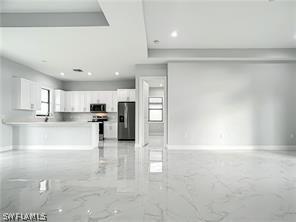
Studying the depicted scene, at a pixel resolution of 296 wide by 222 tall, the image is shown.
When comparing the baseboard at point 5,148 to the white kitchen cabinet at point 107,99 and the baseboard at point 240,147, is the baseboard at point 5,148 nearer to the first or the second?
the white kitchen cabinet at point 107,99

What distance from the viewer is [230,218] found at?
76.9 inches

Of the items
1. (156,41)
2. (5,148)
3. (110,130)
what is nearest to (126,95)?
(110,130)

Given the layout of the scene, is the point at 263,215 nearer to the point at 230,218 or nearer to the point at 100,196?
the point at 230,218

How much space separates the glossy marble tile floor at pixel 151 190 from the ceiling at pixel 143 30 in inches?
102

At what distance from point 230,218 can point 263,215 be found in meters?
0.34

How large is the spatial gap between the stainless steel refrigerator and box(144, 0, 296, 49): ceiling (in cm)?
358

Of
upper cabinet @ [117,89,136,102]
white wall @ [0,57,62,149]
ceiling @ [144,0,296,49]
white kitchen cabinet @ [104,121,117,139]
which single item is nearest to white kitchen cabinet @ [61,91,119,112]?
upper cabinet @ [117,89,136,102]

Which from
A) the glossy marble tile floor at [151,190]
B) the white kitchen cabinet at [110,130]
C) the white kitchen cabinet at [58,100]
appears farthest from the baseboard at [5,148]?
the white kitchen cabinet at [110,130]

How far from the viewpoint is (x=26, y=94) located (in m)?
6.69

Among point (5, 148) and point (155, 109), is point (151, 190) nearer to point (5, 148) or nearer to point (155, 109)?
point (5, 148)

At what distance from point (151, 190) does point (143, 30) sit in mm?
2964

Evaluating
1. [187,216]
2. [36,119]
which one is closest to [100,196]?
[187,216]

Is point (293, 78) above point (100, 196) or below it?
above

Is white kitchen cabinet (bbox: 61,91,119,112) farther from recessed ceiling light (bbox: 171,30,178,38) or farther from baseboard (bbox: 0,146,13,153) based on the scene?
recessed ceiling light (bbox: 171,30,178,38)
